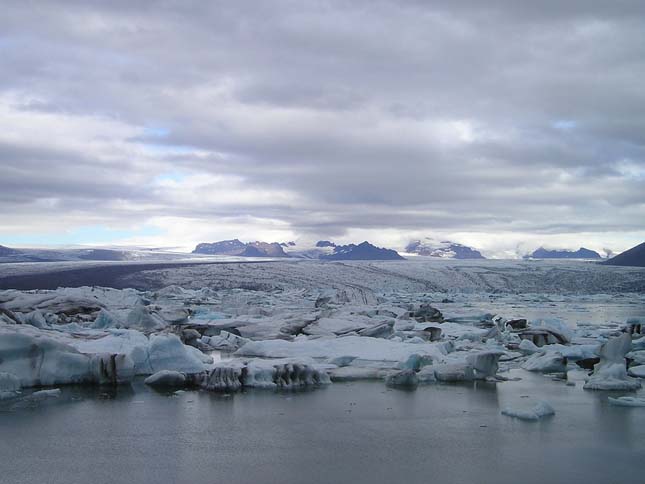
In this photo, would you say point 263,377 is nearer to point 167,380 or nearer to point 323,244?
point 167,380

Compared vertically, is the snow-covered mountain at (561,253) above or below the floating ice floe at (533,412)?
above

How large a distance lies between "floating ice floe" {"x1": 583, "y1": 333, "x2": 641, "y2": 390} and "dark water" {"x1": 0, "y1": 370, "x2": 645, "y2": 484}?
37 cm

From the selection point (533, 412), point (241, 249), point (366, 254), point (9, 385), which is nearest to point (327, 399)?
point (533, 412)

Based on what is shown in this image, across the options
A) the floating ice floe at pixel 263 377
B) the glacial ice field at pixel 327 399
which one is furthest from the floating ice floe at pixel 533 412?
the floating ice floe at pixel 263 377

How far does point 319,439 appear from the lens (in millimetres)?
5539

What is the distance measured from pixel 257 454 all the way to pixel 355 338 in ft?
19.1

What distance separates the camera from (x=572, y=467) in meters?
4.77

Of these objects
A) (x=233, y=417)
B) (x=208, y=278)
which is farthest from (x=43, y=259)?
(x=233, y=417)

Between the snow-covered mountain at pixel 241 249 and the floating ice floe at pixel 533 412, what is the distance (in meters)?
77.3

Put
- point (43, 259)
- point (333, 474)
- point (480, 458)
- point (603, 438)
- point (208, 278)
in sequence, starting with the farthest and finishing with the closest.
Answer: point (43, 259)
point (208, 278)
point (603, 438)
point (480, 458)
point (333, 474)

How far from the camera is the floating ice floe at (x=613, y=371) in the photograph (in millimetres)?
7664

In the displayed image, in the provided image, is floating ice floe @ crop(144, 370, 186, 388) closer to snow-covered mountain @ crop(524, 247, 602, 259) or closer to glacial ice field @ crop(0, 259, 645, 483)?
glacial ice field @ crop(0, 259, 645, 483)

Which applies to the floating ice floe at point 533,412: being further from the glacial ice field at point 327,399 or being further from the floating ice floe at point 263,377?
the floating ice floe at point 263,377

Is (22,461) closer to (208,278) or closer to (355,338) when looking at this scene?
(355,338)
